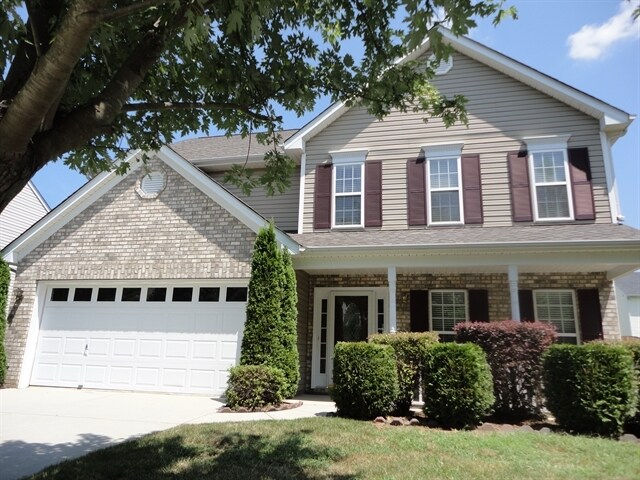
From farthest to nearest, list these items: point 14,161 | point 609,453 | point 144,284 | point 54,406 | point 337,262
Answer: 1. point 144,284
2. point 337,262
3. point 54,406
4. point 609,453
5. point 14,161

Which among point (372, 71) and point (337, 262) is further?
point (337, 262)

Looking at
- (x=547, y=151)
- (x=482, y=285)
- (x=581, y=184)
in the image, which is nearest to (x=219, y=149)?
(x=482, y=285)

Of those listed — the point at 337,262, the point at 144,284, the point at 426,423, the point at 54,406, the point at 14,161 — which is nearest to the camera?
the point at 14,161

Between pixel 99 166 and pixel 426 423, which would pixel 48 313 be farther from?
pixel 426 423

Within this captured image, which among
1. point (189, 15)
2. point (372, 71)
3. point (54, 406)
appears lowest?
point (54, 406)

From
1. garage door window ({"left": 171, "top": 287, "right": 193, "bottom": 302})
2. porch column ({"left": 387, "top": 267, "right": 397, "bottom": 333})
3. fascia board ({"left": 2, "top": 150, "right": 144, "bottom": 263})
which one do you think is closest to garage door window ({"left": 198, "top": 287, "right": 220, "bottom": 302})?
garage door window ({"left": 171, "top": 287, "right": 193, "bottom": 302})

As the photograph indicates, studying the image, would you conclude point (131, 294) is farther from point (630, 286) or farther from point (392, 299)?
point (630, 286)

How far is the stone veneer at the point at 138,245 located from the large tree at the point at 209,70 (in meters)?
4.91

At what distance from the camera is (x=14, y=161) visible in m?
3.03

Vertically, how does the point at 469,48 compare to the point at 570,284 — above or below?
above

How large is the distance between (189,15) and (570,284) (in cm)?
1023

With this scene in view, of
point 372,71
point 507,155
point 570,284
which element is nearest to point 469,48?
point 507,155

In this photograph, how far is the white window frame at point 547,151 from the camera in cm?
1062

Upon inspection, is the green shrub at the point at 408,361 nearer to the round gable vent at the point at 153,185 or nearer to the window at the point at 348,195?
the window at the point at 348,195
